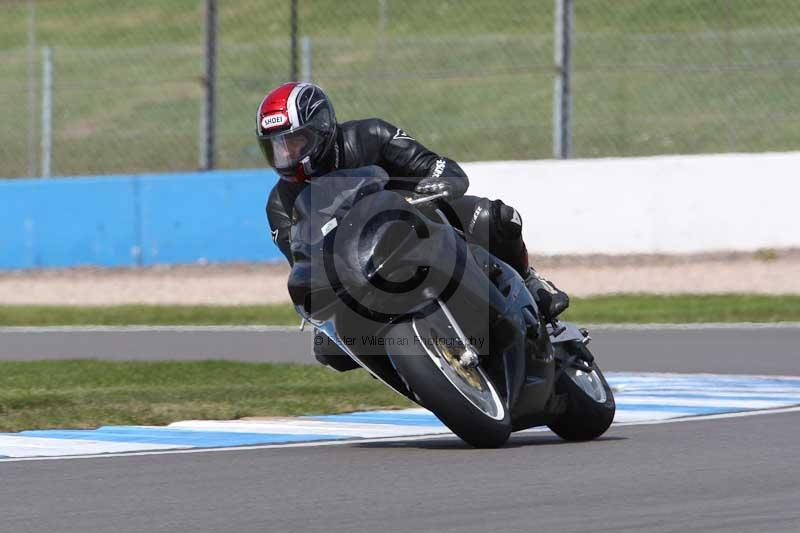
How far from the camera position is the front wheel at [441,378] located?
6520 mm

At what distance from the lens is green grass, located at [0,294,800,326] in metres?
15.0

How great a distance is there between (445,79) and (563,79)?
7.32 meters

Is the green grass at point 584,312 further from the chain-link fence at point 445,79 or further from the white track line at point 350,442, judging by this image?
the white track line at point 350,442

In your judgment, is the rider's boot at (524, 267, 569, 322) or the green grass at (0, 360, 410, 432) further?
the green grass at (0, 360, 410, 432)

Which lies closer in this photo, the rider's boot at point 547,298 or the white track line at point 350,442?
the white track line at point 350,442

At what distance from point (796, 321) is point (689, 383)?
4.62 metres

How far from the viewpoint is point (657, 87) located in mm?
23547

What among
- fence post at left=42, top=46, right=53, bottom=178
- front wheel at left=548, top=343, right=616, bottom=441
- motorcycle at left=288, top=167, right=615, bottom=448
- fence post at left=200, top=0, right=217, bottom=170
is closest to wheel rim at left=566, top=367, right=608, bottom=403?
front wheel at left=548, top=343, right=616, bottom=441

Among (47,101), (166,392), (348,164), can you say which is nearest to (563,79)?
(47,101)

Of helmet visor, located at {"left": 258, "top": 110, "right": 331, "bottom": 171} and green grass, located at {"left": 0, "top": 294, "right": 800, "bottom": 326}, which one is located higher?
helmet visor, located at {"left": 258, "top": 110, "right": 331, "bottom": 171}

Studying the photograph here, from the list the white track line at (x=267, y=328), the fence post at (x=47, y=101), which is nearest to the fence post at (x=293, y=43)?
the fence post at (x=47, y=101)

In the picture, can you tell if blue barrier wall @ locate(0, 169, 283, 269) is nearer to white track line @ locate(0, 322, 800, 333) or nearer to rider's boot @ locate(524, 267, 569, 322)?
white track line @ locate(0, 322, 800, 333)

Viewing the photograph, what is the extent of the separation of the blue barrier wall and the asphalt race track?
1093 centimetres

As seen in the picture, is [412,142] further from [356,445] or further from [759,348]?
[759,348]
